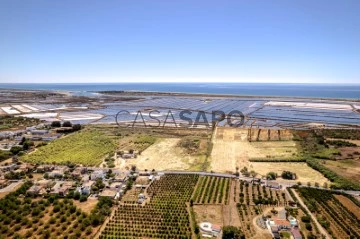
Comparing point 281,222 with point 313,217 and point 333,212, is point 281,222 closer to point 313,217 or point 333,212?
point 313,217

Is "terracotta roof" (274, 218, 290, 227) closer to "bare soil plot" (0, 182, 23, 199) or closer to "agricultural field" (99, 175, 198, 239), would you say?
"agricultural field" (99, 175, 198, 239)

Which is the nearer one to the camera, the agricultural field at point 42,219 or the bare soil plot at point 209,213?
the agricultural field at point 42,219

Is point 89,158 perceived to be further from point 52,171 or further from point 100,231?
point 100,231

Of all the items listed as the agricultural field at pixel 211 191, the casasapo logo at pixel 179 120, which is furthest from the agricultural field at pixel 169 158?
the casasapo logo at pixel 179 120

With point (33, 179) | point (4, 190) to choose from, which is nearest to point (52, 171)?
point (33, 179)

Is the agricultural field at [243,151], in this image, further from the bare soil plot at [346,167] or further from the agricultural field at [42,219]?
the agricultural field at [42,219]

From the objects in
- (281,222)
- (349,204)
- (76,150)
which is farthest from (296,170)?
(76,150)

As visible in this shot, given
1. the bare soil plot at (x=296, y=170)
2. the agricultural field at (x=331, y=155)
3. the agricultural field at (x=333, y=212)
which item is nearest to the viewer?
the agricultural field at (x=333, y=212)
